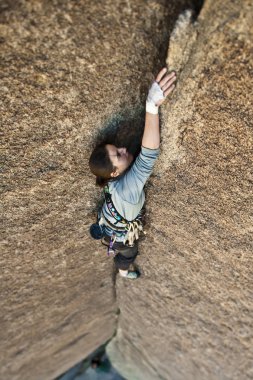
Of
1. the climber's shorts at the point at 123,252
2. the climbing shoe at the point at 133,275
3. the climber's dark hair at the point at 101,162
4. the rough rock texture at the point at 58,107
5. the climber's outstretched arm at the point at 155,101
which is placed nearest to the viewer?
the rough rock texture at the point at 58,107

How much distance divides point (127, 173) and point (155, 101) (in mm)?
279

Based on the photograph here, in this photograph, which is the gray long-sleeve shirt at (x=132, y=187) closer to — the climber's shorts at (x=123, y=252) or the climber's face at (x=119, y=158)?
the climber's face at (x=119, y=158)

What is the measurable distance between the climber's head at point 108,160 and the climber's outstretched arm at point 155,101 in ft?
0.28

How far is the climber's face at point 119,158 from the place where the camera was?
1020 millimetres

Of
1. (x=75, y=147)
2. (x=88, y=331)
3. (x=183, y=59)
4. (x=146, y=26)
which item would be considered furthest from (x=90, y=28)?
(x=88, y=331)

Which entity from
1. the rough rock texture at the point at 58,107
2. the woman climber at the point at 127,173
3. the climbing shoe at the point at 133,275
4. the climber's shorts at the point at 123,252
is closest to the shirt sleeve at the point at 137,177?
the woman climber at the point at 127,173

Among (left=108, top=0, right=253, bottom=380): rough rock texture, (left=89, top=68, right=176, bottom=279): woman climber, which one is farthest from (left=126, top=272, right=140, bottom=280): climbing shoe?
(left=89, top=68, right=176, bottom=279): woman climber

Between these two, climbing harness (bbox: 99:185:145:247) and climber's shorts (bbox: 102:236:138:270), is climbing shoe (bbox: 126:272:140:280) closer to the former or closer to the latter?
climber's shorts (bbox: 102:236:138:270)

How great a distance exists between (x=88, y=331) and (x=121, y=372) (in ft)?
3.93

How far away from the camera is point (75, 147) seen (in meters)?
1.04

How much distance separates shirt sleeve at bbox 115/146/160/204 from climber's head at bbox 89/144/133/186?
0.03 meters

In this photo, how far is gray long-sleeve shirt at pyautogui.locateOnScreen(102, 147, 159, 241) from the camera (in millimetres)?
1032

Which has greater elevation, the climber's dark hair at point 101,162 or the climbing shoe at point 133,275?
the climber's dark hair at point 101,162

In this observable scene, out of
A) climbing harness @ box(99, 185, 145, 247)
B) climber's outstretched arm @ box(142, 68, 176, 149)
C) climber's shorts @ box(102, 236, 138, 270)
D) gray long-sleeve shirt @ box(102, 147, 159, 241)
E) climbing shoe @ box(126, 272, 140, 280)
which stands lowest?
climbing shoe @ box(126, 272, 140, 280)
